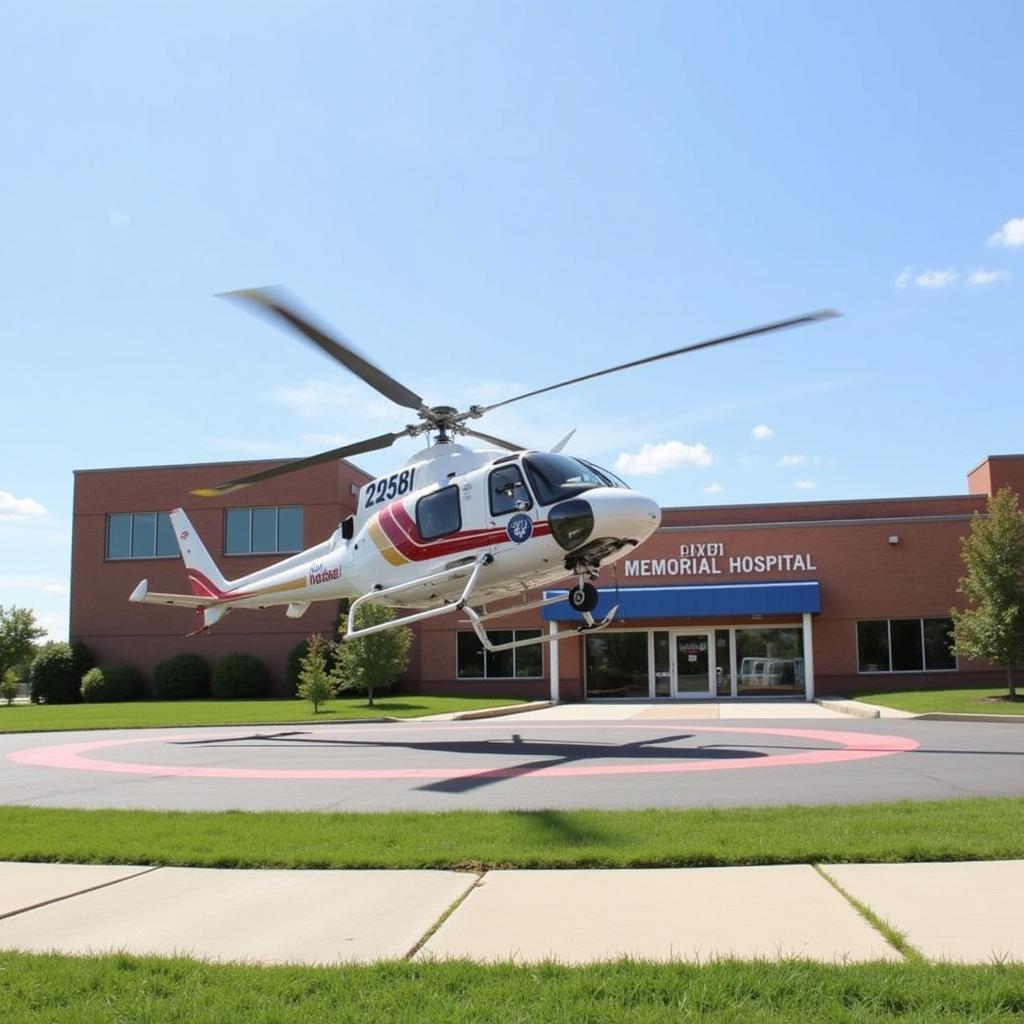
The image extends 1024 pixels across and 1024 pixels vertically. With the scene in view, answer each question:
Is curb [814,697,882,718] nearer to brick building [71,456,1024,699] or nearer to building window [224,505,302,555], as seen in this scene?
brick building [71,456,1024,699]

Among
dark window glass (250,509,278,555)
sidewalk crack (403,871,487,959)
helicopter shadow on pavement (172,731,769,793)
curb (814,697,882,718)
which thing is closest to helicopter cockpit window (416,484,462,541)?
helicopter shadow on pavement (172,731,769,793)

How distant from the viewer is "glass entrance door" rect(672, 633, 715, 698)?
34.2m

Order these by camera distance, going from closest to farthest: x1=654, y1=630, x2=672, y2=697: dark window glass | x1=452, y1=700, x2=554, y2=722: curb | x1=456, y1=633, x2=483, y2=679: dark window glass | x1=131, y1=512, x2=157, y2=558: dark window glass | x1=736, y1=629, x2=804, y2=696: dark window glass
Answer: x1=452, y1=700, x2=554, y2=722: curb < x1=736, y1=629, x2=804, y2=696: dark window glass < x1=654, y1=630, x2=672, y2=697: dark window glass < x1=456, y1=633, x2=483, y2=679: dark window glass < x1=131, y1=512, x2=157, y2=558: dark window glass

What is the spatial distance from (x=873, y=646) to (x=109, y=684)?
91.1 feet

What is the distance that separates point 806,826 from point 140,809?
5.89m

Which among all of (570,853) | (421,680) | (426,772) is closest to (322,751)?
(426,772)

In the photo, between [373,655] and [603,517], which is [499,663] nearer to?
[373,655]

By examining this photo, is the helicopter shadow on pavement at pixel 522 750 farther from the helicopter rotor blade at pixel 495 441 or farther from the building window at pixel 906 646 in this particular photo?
the building window at pixel 906 646

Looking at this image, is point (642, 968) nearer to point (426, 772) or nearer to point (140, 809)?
point (140, 809)

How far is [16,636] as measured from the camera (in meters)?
56.2

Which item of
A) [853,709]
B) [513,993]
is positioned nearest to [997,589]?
[853,709]

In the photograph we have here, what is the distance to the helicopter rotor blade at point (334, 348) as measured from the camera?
1245 cm

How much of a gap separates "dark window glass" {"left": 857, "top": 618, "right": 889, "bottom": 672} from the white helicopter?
1953 cm

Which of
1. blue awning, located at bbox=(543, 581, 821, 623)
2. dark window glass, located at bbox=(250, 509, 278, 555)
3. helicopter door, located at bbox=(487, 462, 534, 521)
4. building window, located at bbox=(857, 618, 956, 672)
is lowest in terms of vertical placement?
building window, located at bbox=(857, 618, 956, 672)
